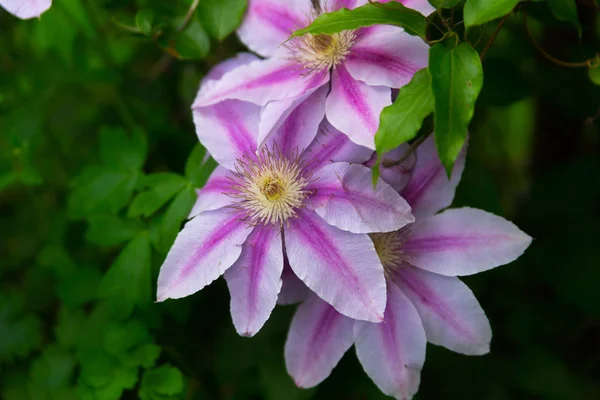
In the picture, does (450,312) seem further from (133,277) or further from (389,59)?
(133,277)

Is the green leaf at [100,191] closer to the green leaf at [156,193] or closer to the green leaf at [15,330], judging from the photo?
the green leaf at [156,193]

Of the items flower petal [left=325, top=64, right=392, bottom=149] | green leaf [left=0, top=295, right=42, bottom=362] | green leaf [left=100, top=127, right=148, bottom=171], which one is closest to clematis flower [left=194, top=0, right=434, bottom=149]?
flower petal [left=325, top=64, right=392, bottom=149]

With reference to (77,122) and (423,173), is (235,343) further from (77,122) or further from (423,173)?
(77,122)

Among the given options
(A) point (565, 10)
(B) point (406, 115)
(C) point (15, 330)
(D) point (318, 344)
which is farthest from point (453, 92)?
(C) point (15, 330)

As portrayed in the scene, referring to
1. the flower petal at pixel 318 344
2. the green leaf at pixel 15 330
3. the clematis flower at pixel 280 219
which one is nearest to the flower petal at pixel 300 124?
the clematis flower at pixel 280 219

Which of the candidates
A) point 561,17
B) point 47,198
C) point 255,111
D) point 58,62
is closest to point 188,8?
point 255,111
